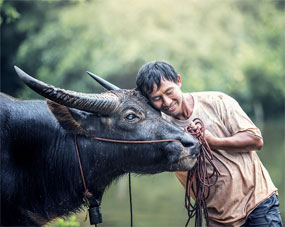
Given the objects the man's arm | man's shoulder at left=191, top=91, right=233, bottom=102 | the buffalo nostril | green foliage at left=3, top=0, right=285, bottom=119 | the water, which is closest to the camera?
the buffalo nostril

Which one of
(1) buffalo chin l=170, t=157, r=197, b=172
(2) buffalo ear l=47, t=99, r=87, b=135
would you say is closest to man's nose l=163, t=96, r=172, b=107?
(1) buffalo chin l=170, t=157, r=197, b=172

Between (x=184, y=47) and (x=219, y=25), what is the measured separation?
9.43 metres

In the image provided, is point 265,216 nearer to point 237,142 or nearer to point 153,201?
point 237,142

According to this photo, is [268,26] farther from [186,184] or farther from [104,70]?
[186,184]

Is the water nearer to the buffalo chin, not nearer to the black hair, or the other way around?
the black hair

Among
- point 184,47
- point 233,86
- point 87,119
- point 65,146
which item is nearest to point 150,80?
point 87,119

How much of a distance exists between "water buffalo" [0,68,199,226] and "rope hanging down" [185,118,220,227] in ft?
0.41

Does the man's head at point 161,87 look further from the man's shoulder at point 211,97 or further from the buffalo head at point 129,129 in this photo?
the man's shoulder at point 211,97

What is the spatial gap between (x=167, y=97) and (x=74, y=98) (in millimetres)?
772

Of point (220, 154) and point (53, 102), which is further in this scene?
point (220, 154)

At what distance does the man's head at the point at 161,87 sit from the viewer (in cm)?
430

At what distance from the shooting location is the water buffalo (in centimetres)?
409

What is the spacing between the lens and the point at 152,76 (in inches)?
170

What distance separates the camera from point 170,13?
2416cm
